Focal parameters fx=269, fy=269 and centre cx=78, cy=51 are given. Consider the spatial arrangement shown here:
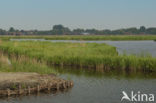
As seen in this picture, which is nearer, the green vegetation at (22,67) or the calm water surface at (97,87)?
the calm water surface at (97,87)

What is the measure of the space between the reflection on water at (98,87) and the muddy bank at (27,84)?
95cm

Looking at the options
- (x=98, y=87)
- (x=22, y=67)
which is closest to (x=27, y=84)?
(x=22, y=67)

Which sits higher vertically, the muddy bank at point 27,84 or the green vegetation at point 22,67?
the green vegetation at point 22,67

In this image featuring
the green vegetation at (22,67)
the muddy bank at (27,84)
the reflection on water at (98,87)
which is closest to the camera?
the reflection on water at (98,87)

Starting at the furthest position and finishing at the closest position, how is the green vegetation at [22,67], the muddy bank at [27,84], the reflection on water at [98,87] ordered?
the green vegetation at [22,67] < the muddy bank at [27,84] < the reflection on water at [98,87]

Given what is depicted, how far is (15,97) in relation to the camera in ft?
63.1

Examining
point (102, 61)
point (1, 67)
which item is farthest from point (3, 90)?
point (102, 61)

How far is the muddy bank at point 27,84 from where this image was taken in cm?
1998

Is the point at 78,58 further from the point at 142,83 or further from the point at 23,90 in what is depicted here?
the point at 23,90

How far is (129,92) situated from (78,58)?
14.1m

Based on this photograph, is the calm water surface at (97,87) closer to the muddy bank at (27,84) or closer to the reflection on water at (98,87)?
the reflection on water at (98,87)

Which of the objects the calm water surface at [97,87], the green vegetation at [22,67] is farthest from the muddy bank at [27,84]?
the green vegetation at [22,67]

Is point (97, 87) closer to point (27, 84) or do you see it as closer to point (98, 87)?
point (98, 87)

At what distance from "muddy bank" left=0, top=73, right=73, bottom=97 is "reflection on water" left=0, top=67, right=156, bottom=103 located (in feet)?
3.12
